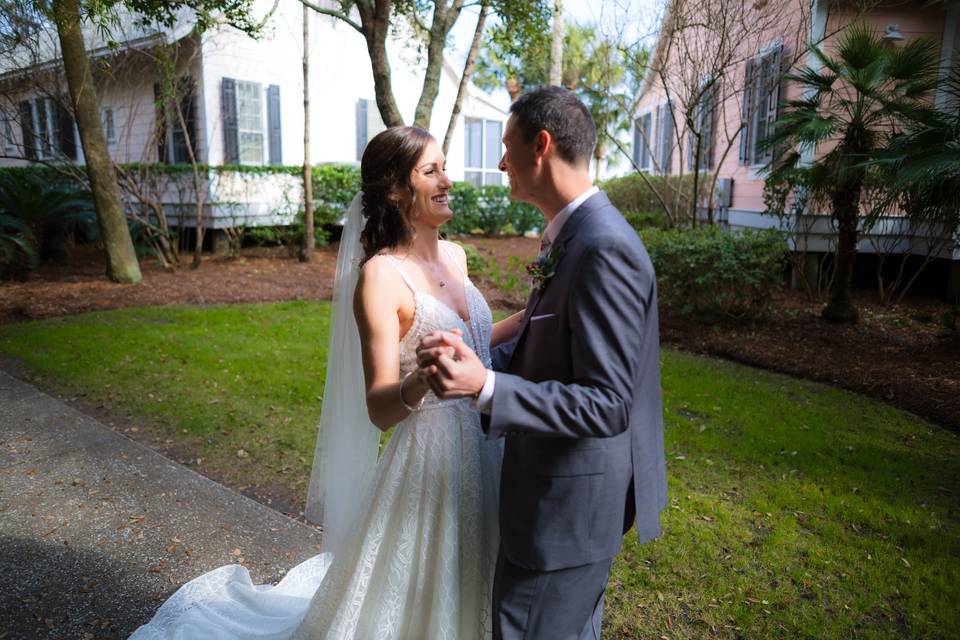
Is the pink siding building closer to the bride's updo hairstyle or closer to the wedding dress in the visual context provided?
the bride's updo hairstyle

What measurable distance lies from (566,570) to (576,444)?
1.23 feet

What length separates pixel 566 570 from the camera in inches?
72.5

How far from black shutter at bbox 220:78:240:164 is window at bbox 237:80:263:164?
0.20 m

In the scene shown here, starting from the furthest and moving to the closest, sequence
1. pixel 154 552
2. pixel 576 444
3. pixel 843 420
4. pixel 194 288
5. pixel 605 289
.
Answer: pixel 194 288, pixel 843 420, pixel 154 552, pixel 576 444, pixel 605 289

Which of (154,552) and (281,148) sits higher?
(281,148)

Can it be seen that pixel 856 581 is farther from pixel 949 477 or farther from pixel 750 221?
pixel 750 221

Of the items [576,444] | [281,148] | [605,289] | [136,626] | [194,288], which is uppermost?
[281,148]

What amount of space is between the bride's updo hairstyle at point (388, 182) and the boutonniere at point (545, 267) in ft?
2.34

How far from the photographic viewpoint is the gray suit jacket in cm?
158

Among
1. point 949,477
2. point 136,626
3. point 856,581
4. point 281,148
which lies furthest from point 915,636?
point 281,148

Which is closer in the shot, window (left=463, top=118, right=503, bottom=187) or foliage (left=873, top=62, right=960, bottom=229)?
foliage (left=873, top=62, right=960, bottom=229)

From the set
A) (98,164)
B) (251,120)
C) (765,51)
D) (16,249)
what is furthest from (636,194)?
(16,249)

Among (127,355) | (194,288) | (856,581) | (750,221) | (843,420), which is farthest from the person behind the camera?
(750,221)

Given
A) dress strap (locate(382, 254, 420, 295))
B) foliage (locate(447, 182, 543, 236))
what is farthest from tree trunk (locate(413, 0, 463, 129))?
foliage (locate(447, 182, 543, 236))
